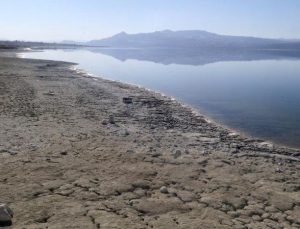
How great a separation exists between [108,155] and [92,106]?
828cm

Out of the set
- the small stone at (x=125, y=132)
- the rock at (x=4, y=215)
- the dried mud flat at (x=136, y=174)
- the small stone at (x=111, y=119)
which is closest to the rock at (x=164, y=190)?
the dried mud flat at (x=136, y=174)

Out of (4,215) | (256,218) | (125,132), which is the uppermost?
(125,132)

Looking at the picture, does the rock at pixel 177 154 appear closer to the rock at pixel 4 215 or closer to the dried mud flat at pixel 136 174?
the dried mud flat at pixel 136 174

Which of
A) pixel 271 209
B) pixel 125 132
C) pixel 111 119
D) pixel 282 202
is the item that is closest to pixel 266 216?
pixel 271 209

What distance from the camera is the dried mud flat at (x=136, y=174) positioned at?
7.25 m

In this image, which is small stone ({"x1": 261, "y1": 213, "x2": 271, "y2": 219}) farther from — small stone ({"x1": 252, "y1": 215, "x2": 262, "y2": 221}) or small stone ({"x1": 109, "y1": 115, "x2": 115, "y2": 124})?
small stone ({"x1": 109, "y1": 115, "x2": 115, "y2": 124})

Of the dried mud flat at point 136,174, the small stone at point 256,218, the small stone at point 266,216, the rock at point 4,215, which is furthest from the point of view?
the small stone at point 266,216

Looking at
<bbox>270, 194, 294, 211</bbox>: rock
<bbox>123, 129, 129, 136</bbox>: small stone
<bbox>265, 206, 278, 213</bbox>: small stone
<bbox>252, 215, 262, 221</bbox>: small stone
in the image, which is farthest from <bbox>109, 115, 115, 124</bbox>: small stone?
<bbox>252, 215, 262, 221</bbox>: small stone

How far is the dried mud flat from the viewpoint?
7.25 meters

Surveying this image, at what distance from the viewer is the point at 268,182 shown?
31.2 ft

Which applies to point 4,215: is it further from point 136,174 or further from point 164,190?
point 136,174

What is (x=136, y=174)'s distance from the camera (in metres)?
9.40

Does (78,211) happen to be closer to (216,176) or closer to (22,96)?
(216,176)

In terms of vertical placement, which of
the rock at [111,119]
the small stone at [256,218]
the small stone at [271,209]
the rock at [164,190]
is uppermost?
the rock at [111,119]
